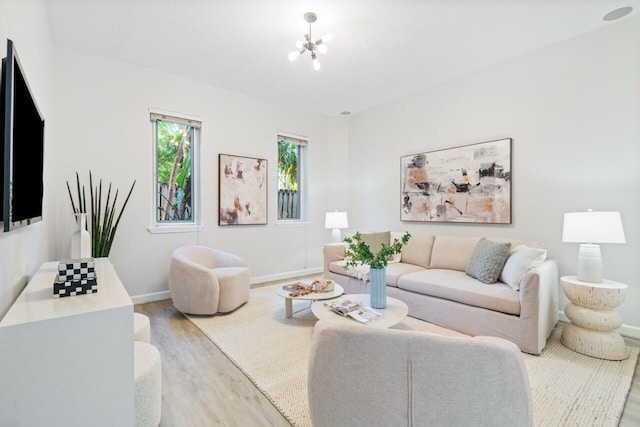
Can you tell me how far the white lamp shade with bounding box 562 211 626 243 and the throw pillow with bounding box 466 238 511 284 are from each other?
0.50 meters

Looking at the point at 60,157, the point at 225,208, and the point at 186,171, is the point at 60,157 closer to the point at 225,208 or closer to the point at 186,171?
the point at 186,171

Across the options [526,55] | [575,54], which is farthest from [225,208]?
[575,54]

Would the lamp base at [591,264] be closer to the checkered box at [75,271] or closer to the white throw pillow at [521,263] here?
the white throw pillow at [521,263]

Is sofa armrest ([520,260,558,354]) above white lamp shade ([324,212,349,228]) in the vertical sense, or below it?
below

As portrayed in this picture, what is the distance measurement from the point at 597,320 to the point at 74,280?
3.42m

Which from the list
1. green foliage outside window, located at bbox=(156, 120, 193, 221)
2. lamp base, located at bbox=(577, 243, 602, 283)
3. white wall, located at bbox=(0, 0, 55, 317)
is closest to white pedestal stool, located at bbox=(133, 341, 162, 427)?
white wall, located at bbox=(0, 0, 55, 317)

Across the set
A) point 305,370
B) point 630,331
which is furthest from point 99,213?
point 630,331

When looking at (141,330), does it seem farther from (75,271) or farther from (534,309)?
(534,309)

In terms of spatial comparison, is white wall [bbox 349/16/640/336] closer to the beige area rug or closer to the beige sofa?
the beige sofa

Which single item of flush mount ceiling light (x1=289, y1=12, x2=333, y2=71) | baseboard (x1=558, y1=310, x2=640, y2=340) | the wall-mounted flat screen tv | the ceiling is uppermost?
the ceiling

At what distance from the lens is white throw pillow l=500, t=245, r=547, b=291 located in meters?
2.54

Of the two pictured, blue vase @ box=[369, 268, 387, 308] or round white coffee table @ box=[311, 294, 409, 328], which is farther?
blue vase @ box=[369, 268, 387, 308]

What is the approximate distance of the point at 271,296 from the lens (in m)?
3.86

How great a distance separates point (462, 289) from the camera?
9.02 ft
